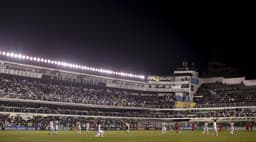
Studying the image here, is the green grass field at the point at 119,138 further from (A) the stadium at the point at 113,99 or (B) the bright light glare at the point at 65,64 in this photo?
(B) the bright light glare at the point at 65,64

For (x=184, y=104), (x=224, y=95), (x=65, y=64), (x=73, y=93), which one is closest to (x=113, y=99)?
(x=73, y=93)

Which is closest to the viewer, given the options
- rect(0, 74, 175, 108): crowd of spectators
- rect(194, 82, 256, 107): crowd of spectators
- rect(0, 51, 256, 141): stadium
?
rect(0, 51, 256, 141): stadium

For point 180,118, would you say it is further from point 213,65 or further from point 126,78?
point 213,65

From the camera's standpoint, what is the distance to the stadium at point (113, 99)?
335 feet

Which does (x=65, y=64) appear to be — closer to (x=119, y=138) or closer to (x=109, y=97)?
(x=109, y=97)

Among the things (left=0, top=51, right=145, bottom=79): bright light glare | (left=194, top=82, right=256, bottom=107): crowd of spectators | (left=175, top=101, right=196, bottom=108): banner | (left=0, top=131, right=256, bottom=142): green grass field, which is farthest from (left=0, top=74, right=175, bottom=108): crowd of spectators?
(left=0, top=131, right=256, bottom=142): green grass field

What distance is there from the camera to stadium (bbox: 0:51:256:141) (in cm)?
10225

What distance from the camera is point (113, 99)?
133 meters

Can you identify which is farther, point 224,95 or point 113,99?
point 224,95

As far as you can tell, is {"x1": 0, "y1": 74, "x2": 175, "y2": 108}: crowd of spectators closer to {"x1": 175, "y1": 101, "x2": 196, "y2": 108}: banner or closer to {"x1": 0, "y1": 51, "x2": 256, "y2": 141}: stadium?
{"x1": 0, "y1": 51, "x2": 256, "y2": 141}: stadium

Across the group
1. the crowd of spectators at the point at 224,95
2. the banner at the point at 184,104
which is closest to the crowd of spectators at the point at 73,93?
the banner at the point at 184,104

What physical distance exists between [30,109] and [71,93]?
22277 mm

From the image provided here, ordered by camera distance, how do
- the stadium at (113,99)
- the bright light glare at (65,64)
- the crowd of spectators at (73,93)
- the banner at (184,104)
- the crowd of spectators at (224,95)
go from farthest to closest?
the banner at (184,104), the crowd of spectators at (224,95), the bright light glare at (65,64), the crowd of spectators at (73,93), the stadium at (113,99)

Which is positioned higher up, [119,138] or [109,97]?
[109,97]
